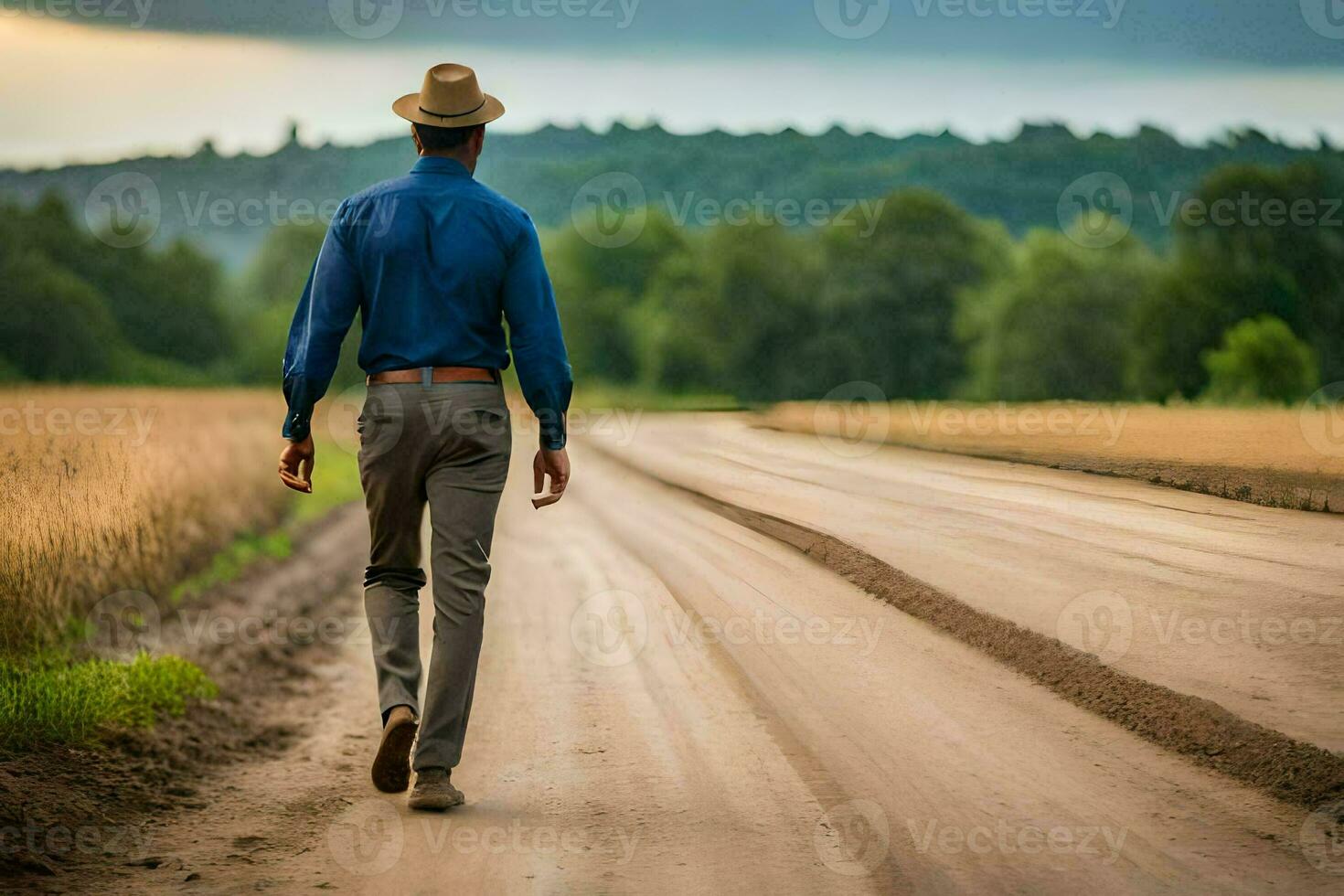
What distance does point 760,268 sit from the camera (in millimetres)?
54719

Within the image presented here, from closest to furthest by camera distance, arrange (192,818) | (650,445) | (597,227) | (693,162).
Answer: (192,818) → (650,445) → (597,227) → (693,162)

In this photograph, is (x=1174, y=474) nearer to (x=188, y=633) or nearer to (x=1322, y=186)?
(x=1322, y=186)

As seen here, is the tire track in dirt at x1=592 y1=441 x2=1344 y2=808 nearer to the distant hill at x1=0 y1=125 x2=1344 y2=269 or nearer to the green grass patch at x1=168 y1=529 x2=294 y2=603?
the distant hill at x1=0 y1=125 x2=1344 y2=269

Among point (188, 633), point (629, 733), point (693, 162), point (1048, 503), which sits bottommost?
point (188, 633)

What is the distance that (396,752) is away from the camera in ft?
14.4

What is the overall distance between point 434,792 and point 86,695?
2.19 metres

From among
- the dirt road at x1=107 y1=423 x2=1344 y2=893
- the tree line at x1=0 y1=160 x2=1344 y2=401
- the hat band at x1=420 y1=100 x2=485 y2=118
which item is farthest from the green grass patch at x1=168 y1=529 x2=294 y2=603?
the tree line at x1=0 y1=160 x2=1344 y2=401

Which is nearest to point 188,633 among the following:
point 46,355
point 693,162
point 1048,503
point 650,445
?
point 650,445

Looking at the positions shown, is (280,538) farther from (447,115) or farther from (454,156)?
(447,115)

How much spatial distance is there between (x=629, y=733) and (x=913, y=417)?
109 inches

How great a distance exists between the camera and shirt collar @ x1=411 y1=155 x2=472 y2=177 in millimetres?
4516

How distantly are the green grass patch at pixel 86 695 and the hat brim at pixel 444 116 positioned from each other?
277 cm

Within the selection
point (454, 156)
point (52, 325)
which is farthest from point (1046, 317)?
point (454, 156)

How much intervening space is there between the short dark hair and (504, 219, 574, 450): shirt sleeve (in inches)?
14.9
